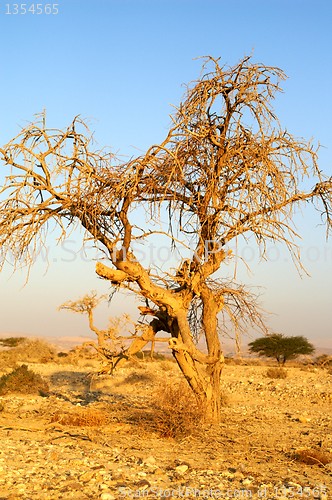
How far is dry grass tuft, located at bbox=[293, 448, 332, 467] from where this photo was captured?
7668 mm

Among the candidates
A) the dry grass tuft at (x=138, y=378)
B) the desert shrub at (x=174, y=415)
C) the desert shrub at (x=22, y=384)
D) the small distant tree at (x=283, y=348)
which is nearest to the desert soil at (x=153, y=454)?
the desert shrub at (x=174, y=415)

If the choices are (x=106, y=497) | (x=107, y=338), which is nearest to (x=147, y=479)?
(x=106, y=497)

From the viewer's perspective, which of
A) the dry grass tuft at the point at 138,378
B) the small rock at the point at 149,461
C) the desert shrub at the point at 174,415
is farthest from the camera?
the dry grass tuft at the point at 138,378

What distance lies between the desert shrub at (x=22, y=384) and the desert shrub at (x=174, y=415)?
7.13m

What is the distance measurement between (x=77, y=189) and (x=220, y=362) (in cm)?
409

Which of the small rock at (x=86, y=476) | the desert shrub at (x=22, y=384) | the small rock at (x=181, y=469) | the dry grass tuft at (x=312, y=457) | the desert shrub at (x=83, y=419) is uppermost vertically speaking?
the desert shrub at (x=22, y=384)

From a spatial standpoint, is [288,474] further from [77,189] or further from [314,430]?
[77,189]

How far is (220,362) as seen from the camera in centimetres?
1068

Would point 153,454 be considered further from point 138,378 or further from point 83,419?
point 138,378

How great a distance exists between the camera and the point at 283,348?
35.8 meters

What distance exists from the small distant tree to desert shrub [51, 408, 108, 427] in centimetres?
2630

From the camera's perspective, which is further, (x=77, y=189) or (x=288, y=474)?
(x=77, y=189)

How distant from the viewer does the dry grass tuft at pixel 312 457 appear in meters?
7.67

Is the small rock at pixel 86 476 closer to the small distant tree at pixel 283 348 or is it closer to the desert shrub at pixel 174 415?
the desert shrub at pixel 174 415
